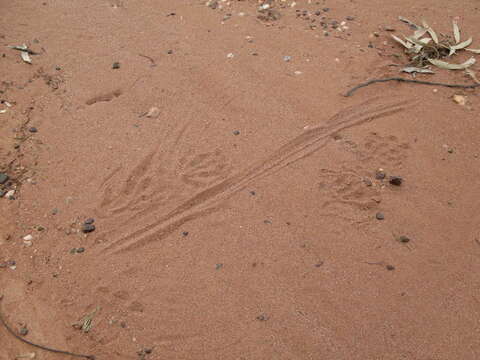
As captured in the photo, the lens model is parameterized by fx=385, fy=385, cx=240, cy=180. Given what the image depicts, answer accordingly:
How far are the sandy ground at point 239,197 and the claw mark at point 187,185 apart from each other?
0.01 metres

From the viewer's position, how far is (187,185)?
3.18 metres

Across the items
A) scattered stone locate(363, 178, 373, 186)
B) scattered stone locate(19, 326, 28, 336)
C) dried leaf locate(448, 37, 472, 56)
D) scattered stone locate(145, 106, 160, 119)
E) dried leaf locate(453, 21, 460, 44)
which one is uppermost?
scattered stone locate(145, 106, 160, 119)

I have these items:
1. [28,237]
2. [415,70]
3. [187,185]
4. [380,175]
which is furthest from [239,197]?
[415,70]

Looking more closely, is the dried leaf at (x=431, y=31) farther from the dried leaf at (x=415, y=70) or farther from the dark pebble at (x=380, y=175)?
the dark pebble at (x=380, y=175)

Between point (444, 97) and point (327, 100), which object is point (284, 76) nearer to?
point (327, 100)

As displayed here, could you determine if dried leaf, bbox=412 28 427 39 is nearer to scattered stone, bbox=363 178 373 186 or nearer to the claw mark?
the claw mark

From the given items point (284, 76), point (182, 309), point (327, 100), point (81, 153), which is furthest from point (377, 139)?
point (81, 153)

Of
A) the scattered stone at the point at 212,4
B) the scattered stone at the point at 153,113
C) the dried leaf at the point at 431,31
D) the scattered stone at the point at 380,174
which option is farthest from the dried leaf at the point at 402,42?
the scattered stone at the point at 153,113

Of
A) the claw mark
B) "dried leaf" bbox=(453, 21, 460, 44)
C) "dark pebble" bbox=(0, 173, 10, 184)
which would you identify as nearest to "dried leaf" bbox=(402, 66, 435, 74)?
"dried leaf" bbox=(453, 21, 460, 44)

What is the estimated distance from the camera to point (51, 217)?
9.93ft

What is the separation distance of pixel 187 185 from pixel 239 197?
1.48 feet

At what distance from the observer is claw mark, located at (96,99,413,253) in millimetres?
2949

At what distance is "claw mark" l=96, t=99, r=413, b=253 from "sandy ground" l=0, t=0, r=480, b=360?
15mm

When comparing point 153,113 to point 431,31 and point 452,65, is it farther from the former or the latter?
point 431,31
